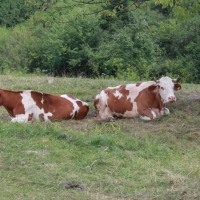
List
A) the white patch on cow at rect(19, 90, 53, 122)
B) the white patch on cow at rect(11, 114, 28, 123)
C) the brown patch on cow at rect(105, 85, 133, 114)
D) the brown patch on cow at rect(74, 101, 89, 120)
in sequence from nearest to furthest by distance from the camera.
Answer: the white patch on cow at rect(11, 114, 28, 123)
the white patch on cow at rect(19, 90, 53, 122)
the brown patch on cow at rect(74, 101, 89, 120)
the brown patch on cow at rect(105, 85, 133, 114)

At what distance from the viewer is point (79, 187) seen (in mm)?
5117

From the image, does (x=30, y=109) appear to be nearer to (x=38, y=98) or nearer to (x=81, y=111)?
(x=38, y=98)

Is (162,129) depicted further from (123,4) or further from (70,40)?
(70,40)

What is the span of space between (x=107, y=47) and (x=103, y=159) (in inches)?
764

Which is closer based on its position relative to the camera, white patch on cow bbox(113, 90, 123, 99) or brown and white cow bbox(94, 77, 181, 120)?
brown and white cow bbox(94, 77, 181, 120)

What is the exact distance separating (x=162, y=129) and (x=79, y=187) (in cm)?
340

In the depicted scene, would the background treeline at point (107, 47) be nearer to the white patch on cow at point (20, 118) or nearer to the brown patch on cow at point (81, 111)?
the brown patch on cow at point (81, 111)

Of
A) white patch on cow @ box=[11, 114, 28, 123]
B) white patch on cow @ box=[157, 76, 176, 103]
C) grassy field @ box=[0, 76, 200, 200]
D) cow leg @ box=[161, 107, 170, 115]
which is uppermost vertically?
white patch on cow @ box=[157, 76, 176, 103]

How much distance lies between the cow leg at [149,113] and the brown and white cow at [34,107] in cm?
130

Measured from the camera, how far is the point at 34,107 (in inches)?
359

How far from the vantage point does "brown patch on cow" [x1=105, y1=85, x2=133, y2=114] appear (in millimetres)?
9547

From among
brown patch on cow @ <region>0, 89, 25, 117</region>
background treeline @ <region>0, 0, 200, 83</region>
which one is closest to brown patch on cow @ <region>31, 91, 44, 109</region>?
brown patch on cow @ <region>0, 89, 25, 117</region>

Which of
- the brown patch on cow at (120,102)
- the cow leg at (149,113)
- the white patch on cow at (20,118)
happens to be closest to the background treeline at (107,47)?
the brown patch on cow at (120,102)

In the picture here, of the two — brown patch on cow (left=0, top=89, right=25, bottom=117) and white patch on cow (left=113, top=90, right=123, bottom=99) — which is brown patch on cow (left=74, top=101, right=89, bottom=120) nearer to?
white patch on cow (left=113, top=90, right=123, bottom=99)
